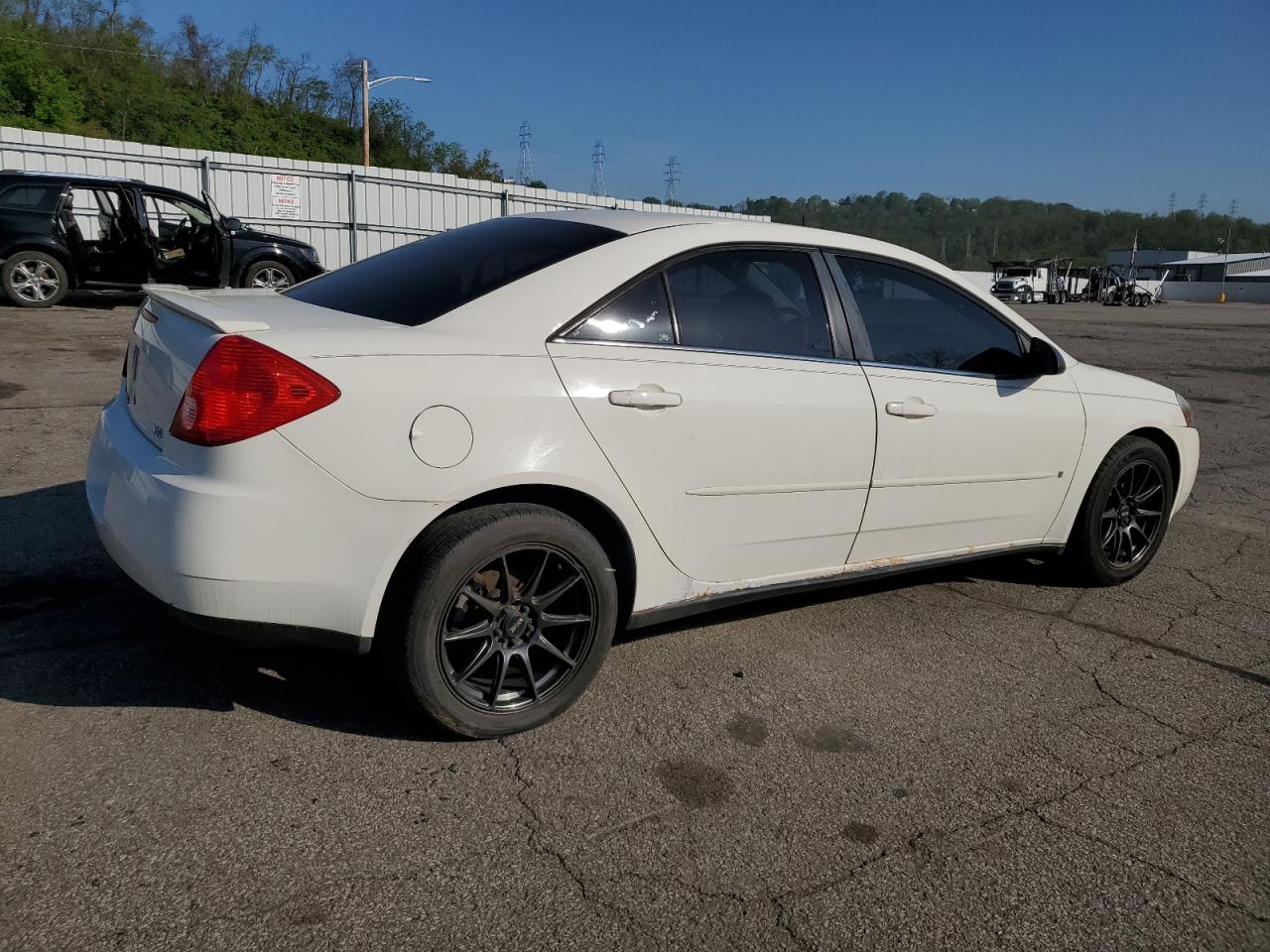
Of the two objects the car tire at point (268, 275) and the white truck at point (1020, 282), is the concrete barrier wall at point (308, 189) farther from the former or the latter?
the white truck at point (1020, 282)

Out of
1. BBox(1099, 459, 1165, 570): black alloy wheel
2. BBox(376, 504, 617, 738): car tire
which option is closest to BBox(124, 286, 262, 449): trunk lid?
BBox(376, 504, 617, 738): car tire

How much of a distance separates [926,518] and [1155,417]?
1.61 meters

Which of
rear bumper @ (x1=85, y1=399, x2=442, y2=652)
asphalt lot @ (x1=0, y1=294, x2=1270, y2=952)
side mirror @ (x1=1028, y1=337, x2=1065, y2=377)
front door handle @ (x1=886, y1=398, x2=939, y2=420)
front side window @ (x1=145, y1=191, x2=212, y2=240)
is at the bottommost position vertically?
asphalt lot @ (x1=0, y1=294, x2=1270, y2=952)

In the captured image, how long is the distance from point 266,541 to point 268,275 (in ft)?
41.9

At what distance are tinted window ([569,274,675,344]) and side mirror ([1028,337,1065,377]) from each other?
180 centimetres

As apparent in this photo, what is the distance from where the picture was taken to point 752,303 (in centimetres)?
355

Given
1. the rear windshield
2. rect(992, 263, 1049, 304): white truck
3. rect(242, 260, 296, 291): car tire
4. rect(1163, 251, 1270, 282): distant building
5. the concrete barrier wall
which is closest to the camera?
the rear windshield

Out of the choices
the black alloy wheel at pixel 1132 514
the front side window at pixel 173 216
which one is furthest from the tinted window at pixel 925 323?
the front side window at pixel 173 216

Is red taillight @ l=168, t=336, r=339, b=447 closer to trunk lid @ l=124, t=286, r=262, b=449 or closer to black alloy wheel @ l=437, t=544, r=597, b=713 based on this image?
trunk lid @ l=124, t=286, r=262, b=449

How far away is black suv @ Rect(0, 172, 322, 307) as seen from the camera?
12742 millimetres

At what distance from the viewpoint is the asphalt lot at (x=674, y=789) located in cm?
227

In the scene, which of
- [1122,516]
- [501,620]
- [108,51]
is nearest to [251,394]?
[501,620]

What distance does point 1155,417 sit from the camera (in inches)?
188

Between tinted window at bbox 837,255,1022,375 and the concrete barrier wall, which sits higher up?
the concrete barrier wall
